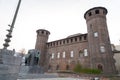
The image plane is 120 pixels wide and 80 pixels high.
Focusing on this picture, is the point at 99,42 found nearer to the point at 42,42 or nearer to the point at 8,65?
the point at 42,42

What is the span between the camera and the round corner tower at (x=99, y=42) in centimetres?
2261

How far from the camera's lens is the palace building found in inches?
910

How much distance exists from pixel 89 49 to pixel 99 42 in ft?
10.4

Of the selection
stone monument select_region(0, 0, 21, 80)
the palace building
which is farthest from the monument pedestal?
the palace building

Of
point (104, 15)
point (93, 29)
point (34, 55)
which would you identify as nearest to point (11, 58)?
point (34, 55)

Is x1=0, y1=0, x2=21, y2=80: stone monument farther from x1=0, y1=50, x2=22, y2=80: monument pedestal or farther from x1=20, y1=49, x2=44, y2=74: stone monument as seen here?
x1=20, y1=49, x2=44, y2=74: stone monument

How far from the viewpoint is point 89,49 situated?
26.1 metres

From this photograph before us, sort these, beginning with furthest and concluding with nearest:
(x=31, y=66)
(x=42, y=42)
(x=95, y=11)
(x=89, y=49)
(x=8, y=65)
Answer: (x=42, y=42)
(x=95, y=11)
(x=89, y=49)
(x=31, y=66)
(x=8, y=65)

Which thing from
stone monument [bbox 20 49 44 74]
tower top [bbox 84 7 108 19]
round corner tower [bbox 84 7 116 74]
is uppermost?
tower top [bbox 84 7 108 19]

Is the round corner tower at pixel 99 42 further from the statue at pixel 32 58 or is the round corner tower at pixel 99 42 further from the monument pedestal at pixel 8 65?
the monument pedestal at pixel 8 65

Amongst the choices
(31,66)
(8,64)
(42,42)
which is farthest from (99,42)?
(8,64)

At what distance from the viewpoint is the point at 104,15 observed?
87.6 ft

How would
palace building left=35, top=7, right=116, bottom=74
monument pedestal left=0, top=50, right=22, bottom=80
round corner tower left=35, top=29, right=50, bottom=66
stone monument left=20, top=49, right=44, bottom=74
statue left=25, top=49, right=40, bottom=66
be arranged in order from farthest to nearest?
round corner tower left=35, top=29, right=50, bottom=66, palace building left=35, top=7, right=116, bottom=74, statue left=25, top=49, right=40, bottom=66, stone monument left=20, top=49, right=44, bottom=74, monument pedestal left=0, top=50, right=22, bottom=80

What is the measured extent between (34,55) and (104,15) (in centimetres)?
2195
